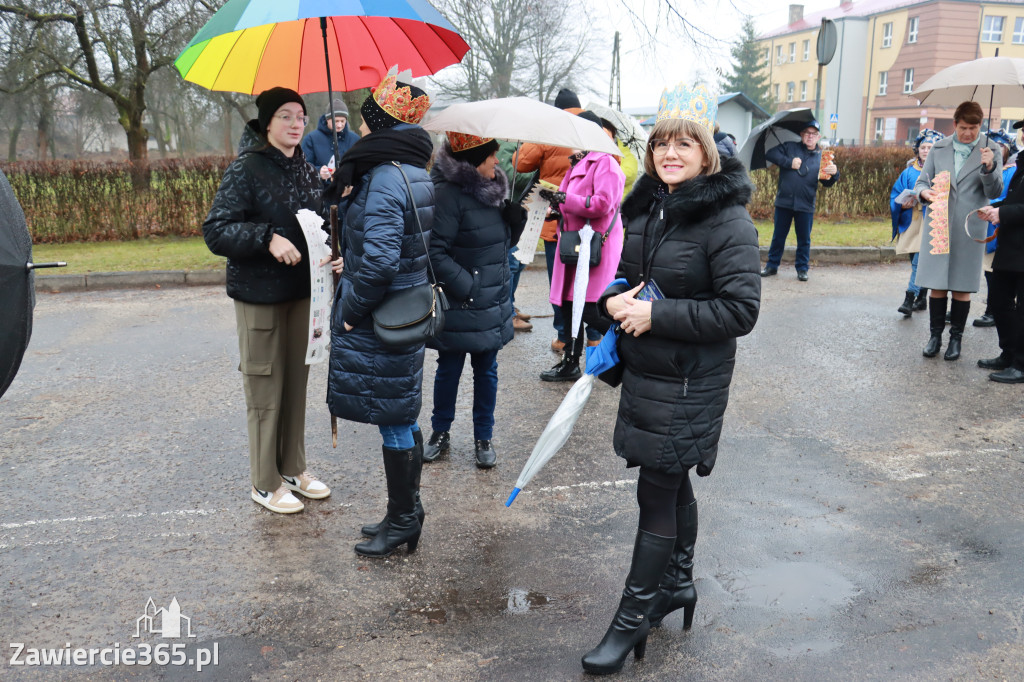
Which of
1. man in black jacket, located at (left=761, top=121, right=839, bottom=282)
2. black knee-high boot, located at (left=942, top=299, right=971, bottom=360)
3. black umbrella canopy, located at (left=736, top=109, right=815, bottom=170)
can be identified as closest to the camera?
black knee-high boot, located at (left=942, top=299, right=971, bottom=360)

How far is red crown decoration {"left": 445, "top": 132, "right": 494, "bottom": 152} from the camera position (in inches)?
175

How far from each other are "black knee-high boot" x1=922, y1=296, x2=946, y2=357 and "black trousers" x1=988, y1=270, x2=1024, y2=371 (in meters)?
0.46

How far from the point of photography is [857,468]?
192 inches

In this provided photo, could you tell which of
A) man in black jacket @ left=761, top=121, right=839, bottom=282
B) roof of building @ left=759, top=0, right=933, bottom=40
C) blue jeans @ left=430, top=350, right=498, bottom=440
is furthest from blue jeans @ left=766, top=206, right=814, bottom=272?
roof of building @ left=759, top=0, right=933, bottom=40

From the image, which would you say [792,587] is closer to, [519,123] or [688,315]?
[688,315]

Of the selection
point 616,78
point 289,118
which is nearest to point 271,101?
point 289,118

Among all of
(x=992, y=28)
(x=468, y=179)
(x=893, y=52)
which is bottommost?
(x=468, y=179)

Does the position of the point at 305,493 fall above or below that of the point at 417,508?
below

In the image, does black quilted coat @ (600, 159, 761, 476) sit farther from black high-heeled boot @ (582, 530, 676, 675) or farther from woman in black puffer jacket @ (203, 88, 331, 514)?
woman in black puffer jacket @ (203, 88, 331, 514)

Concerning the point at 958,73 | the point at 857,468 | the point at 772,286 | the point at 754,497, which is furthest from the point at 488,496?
the point at 772,286

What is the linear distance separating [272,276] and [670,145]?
6.83 feet

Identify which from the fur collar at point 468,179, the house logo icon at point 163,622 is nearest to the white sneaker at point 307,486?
the house logo icon at point 163,622

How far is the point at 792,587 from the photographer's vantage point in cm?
355

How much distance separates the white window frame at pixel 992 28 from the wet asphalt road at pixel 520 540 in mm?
58667
